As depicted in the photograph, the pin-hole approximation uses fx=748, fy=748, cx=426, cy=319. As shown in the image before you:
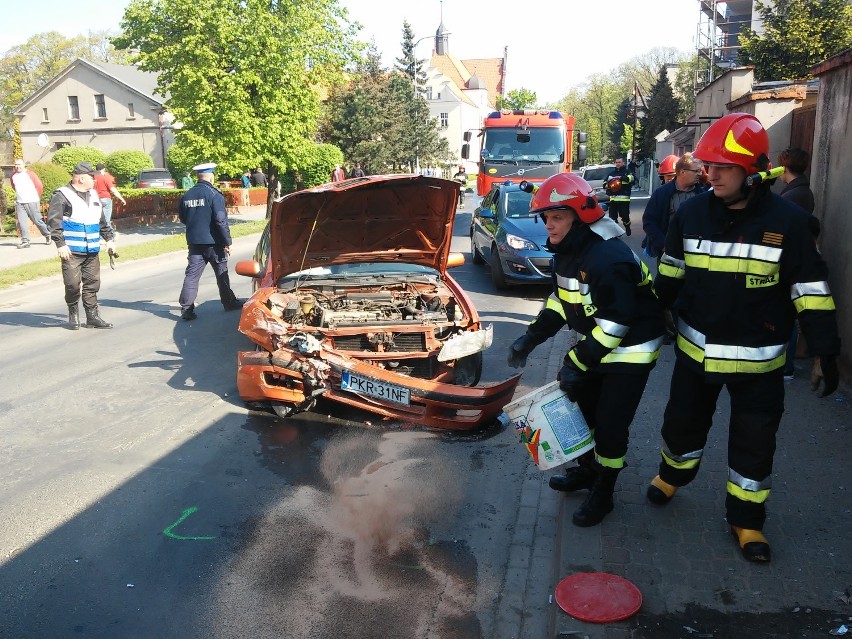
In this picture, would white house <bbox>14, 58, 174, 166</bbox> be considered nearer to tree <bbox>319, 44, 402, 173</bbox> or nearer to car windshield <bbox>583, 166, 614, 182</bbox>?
tree <bbox>319, 44, 402, 173</bbox>

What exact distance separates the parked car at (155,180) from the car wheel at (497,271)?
2613 centimetres

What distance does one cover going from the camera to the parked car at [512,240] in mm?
11000

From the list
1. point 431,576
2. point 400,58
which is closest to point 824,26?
point 431,576

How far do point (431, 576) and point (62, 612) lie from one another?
1.75 metres

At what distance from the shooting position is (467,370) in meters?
6.25

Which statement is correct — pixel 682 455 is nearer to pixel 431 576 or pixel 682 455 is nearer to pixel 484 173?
pixel 431 576

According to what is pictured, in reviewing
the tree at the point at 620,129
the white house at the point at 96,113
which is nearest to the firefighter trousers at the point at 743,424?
the white house at the point at 96,113

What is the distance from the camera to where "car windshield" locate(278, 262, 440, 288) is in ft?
22.6

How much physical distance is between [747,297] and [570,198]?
1.02 m

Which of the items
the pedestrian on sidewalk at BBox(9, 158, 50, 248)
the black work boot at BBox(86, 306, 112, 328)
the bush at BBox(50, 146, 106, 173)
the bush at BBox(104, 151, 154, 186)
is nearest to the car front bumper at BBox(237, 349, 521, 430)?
the black work boot at BBox(86, 306, 112, 328)

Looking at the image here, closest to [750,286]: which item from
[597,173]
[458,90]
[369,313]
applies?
[369,313]

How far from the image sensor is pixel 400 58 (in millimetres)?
63844

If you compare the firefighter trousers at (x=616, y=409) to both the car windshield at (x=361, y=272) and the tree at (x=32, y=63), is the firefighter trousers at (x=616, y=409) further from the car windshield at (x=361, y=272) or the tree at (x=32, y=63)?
the tree at (x=32, y=63)

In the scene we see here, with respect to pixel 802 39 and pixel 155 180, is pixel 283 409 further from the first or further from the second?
pixel 155 180
